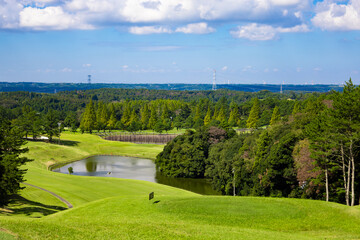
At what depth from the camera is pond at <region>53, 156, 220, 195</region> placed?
6387cm

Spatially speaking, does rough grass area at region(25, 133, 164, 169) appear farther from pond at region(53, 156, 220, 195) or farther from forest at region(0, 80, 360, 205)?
forest at region(0, 80, 360, 205)

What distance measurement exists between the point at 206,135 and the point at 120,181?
26.0 m

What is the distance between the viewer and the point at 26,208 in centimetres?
3250

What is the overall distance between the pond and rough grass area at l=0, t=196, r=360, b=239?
3071 centimetres

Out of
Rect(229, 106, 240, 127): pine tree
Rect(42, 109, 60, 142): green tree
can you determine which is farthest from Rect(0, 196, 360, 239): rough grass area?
Rect(229, 106, 240, 127): pine tree

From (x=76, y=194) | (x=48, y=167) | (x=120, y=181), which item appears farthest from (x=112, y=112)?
(x=76, y=194)

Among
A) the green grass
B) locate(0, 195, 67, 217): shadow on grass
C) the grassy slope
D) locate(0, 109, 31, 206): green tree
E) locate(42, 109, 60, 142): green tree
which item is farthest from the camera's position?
locate(42, 109, 60, 142): green tree

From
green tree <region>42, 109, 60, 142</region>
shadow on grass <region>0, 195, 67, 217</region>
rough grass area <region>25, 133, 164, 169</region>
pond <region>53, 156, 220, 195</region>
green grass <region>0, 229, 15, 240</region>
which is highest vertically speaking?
green grass <region>0, 229, 15, 240</region>

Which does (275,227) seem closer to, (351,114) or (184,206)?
(184,206)

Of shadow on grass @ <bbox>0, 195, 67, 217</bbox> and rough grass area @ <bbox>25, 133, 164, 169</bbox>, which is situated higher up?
shadow on grass @ <bbox>0, 195, 67, 217</bbox>

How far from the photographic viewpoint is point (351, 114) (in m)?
35.0

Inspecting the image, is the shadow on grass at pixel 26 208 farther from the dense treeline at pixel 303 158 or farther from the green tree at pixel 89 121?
the green tree at pixel 89 121

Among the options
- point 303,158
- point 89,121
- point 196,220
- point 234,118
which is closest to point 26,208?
point 196,220

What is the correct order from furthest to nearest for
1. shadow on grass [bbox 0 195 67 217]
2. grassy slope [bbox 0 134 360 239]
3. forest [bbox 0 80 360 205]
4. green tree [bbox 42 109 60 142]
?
1. green tree [bbox 42 109 60 142]
2. forest [bbox 0 80 360 205]
3. shadow on grass [bbox 0 195 67 217]
4. grassy slope [bbox 0 134 360 239]
